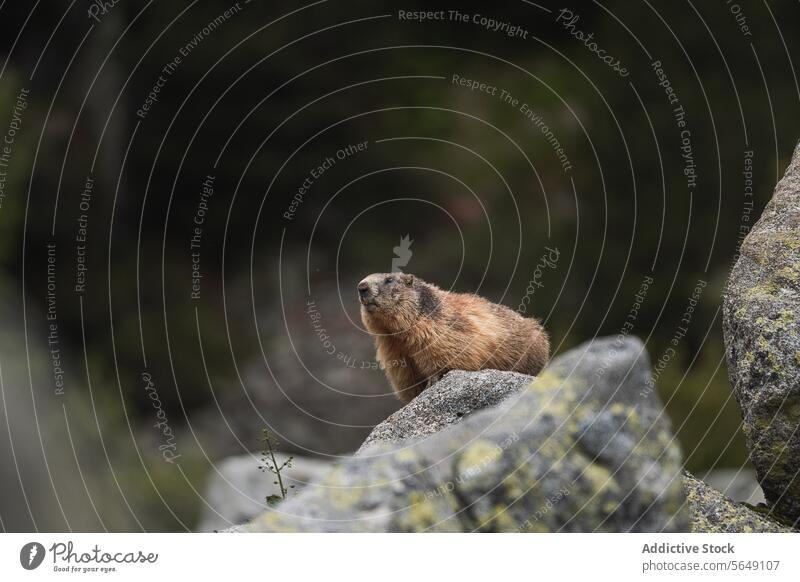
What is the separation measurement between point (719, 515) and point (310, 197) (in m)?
22.5

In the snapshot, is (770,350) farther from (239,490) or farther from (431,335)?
(239,490)

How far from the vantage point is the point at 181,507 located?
57.4 ft

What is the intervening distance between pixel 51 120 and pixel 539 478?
22.1 meters

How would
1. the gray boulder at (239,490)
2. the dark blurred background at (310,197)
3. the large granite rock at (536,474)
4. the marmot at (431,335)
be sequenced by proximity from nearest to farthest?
the large granite rock at (536,474)
the marmot at (431,335)
the gray boulder at (239,490)
the dark blurred background at (310,197)

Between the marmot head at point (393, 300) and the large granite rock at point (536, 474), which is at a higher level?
the marmot head at point (393, 300)

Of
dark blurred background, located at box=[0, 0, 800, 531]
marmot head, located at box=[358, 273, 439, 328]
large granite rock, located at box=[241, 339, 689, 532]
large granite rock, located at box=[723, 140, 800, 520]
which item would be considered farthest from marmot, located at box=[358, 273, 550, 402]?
dark blurred background, located at box=[0, 0, 800, 531]

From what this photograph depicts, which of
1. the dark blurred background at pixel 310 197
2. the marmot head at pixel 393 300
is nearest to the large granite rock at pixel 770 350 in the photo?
the marmot head at pixel 393 300

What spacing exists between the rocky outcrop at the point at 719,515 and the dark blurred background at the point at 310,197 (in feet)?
30.4

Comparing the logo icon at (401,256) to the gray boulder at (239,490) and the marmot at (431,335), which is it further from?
the gray boulder at (239,490)

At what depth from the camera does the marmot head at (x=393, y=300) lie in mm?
8211

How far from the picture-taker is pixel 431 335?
27.2 ft
